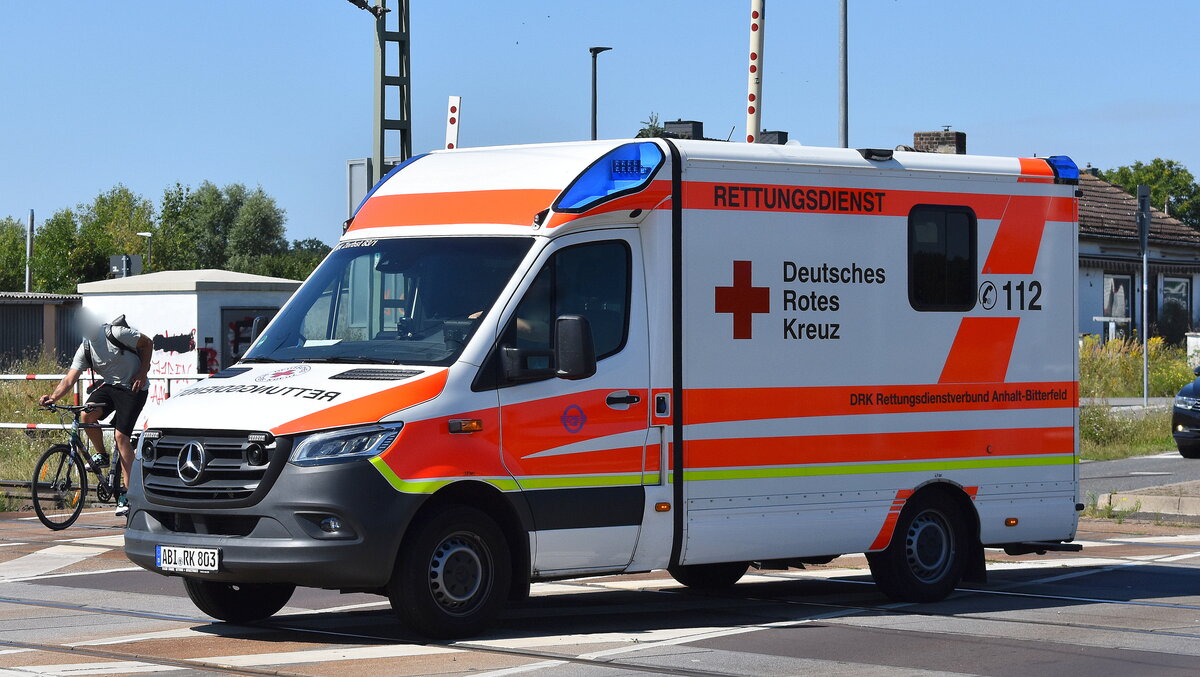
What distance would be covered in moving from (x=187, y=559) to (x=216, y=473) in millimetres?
503

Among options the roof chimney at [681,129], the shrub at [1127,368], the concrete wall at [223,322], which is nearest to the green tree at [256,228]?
the shrub at [1127,368]

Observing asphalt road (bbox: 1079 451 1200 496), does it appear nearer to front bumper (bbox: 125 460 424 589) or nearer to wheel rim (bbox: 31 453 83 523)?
wheel rim (bbox: 31 453 83 523)

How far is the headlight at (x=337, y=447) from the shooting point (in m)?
8.43

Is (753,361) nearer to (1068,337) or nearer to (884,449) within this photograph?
(884,449)

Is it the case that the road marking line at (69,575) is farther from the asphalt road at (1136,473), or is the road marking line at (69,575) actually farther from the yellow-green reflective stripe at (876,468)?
the asphalt road at (1136,473)

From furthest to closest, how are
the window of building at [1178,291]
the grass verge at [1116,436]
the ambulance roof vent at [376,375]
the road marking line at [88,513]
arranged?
the window of building at [1178,291]
the grass verge at [1116,436]
the road marking line at [88,513]
the ambulance roof vent at [376,375]

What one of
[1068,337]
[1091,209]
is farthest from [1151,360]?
[1068,337]

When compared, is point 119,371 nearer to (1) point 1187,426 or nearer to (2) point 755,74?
(2) point 755,74

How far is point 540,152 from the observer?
32.0 feet

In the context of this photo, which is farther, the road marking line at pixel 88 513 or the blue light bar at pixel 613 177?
the road marking line at pixel 88 513

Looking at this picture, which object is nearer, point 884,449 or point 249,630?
point 249,630

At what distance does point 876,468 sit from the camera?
10.5m

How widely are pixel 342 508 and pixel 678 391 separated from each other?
88.4 inches

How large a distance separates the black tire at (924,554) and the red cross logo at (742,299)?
176 cm
